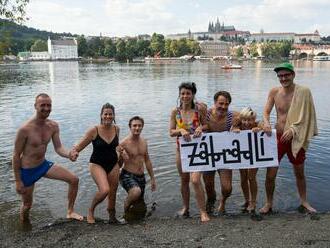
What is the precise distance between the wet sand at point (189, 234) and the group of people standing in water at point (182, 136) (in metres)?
0.51

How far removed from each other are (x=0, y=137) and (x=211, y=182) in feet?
40.7

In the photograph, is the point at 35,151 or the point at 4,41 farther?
the point at 4,41

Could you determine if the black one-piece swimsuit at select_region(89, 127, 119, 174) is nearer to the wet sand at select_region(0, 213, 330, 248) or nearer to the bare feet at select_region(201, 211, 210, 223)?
the wet sand at select_region(0, 213, 330, 248)

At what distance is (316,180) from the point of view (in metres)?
11.8

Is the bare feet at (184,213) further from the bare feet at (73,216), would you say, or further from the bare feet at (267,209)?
the bare feet at (73,216)

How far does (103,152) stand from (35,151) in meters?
1.25

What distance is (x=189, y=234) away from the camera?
7.35 m

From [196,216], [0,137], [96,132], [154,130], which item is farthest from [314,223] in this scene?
[0,137]

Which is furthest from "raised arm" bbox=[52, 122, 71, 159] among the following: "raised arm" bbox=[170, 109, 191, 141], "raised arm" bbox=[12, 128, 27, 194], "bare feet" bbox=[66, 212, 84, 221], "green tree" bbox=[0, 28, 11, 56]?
"green tree" bbox=[0, 28, 11, 56]

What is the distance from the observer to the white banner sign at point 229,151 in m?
8.26

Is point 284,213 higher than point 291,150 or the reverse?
the reverse

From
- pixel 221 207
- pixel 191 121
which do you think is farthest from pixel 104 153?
pixel 221 207

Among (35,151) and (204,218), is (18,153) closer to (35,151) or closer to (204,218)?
(35,151)

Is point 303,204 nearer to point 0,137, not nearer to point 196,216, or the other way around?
point 196,216
